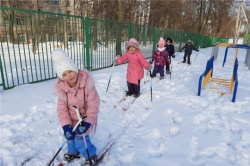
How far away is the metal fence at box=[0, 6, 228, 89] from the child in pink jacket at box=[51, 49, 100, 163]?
125 inches

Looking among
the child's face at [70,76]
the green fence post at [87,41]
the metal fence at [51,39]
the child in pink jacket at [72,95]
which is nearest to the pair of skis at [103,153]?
the child in pink jacket at [72,95]

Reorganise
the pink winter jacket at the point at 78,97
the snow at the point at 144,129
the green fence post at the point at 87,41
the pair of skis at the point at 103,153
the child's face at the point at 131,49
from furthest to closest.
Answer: the green fence post at the point at 87,41
the child's face at the point at 131,49
the snow at the point at 144,129
the pair of skis at the point at 103,153
the pink winter jacket at the point at 78,97

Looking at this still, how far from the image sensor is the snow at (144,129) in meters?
2.84

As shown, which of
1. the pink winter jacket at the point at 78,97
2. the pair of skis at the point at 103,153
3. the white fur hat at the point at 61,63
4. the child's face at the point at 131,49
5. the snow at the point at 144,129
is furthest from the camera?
the child's face at the point at 131,49

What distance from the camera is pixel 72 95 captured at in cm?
244

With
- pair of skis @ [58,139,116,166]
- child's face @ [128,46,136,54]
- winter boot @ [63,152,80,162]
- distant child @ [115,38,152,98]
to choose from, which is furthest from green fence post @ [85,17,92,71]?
winter boot @ [63,152,80,162]

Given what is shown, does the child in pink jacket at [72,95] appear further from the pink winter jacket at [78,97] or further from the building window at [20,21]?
the building window at [20,21]

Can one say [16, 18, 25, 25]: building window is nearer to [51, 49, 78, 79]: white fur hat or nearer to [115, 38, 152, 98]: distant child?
[115, 38, 152, 98]: distant child

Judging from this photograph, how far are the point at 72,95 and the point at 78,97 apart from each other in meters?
0.08

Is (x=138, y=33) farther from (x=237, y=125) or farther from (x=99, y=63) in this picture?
(x=237, y=125)

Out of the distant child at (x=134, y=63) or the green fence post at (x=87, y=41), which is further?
the green fence post at (x=87, y=41)

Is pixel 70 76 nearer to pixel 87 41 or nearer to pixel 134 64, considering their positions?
pixel 134 64

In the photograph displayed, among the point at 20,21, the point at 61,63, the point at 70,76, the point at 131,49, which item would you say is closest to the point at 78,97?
the point at 70,76

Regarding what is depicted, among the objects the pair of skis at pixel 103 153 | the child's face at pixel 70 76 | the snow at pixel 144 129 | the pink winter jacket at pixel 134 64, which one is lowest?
the pair of skis at pixel 103 153
